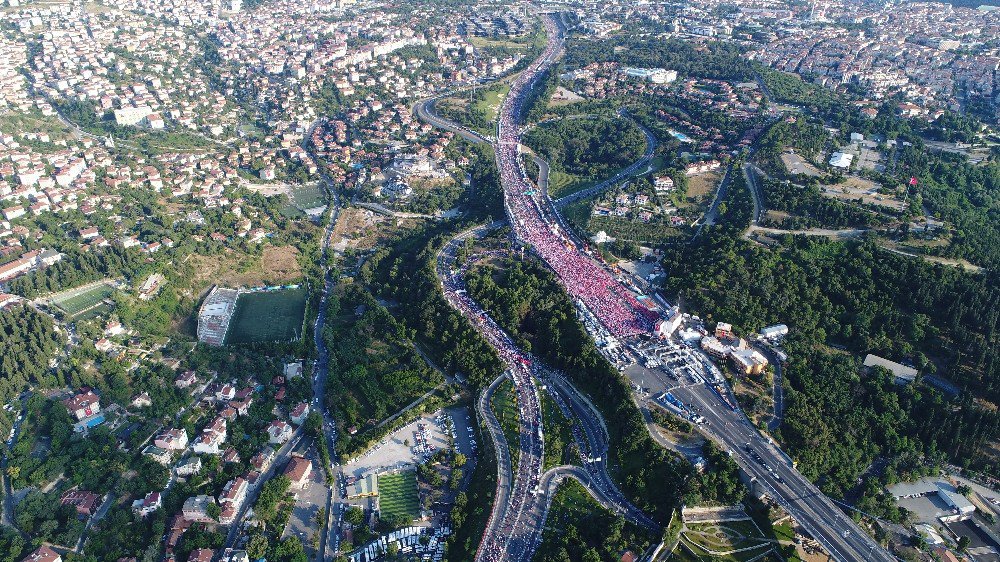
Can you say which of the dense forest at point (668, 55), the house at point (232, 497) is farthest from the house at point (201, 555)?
the dense forest at point (668, 55)

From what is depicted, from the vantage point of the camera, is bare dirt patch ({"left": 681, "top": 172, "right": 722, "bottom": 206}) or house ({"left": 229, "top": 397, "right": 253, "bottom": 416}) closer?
house ({"left": 229, "top": 397, "right": 253, "bottom": 416})

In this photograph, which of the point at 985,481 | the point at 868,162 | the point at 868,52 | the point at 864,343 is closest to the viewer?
the point at 985,481

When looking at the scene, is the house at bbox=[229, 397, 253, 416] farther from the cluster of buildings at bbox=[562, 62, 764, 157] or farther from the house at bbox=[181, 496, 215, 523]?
the cluster of buildings at bbox=[562, 62, 764, 157]

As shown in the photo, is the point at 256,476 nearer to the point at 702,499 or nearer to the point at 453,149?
the point at 702,499

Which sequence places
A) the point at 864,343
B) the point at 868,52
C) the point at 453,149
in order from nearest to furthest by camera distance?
the point at 864,343 → the point at 453,149 → the point at 868,52

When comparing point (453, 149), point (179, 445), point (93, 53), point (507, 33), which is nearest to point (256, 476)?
point (179, 445)

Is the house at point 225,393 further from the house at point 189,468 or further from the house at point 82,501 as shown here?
the house at point 82,501

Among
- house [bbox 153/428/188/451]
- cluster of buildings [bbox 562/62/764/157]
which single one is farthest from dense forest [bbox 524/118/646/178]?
house [bbox 153/428/188/451]

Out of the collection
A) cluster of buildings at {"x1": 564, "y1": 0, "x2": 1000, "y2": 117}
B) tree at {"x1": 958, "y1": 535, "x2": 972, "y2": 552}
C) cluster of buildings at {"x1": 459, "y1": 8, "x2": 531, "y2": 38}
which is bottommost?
tree at {"x1": 958, "y1": 535, "x2": 972, "y2": 552}
